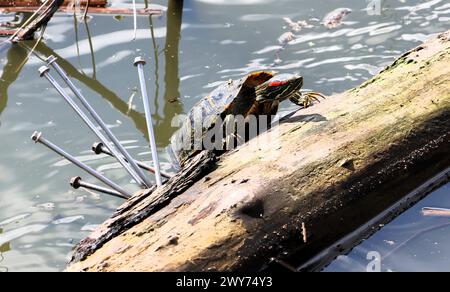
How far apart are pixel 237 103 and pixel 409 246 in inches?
44.9

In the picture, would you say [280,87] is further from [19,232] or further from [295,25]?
[295,25]

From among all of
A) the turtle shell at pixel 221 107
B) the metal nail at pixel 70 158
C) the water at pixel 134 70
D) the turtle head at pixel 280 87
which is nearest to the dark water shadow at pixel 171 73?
the water at pixel 134 70

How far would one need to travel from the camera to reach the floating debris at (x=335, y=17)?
5047 mm

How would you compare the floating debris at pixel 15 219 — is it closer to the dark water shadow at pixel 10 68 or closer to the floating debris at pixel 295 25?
the dark water shadow at pixel 10 68

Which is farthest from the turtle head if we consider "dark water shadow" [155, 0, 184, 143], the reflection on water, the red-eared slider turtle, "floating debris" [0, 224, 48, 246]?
"floating debris" [0, 224, 48, 246]

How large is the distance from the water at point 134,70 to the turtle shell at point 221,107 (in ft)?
1.37

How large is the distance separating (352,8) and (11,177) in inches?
119

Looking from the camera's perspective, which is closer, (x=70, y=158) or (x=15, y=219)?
(x=70, y=158)

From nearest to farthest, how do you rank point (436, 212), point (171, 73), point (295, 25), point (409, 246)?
point (409, 246) → point (436, 212) → point (171, 73) → point (295, 25)

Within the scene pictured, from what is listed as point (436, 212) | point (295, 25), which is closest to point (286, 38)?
point (295, 25)

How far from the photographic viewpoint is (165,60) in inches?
192

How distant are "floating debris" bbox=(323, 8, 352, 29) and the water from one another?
6cm

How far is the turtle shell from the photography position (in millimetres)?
3379

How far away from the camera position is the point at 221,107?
338 centimetres
